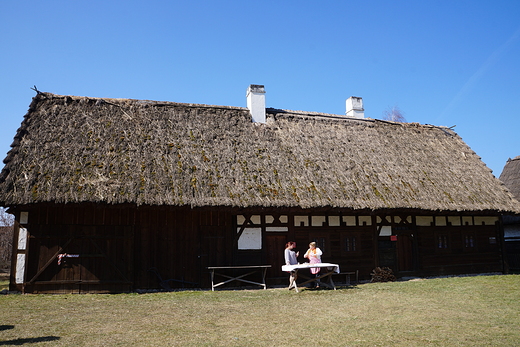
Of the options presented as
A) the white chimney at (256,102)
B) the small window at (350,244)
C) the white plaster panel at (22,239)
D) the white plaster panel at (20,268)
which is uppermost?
the white chimney at (256,102)

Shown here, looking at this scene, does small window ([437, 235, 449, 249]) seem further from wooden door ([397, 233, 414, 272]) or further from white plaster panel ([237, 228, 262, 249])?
white plaster panel ([237, 228, 262, 249])

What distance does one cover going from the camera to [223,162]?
12961 mm

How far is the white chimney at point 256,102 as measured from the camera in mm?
15753

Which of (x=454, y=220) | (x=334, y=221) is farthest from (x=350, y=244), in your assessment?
(x=454, y=220)

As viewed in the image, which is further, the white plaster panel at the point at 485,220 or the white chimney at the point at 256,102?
the white plaster panel at the point at 485,220

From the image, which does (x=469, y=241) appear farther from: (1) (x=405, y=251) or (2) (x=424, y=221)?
(1) (x=405, y=251)

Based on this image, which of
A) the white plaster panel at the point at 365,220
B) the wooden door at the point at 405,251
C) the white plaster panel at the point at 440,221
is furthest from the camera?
the white plaster panel at the point at 440,221

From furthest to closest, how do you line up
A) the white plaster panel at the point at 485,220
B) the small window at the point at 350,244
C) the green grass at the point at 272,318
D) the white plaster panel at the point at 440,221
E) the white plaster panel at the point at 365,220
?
the white plaster panel at the point at 485,220 → the white plaster panel at the point at 440,221 → the white plaster panel at the point at 365,220 → the small window at the point at 350,244 → the green grass at the point at 272,318

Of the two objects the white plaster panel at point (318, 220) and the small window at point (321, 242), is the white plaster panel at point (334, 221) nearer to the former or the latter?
the white plaster panel at point (318, 220)

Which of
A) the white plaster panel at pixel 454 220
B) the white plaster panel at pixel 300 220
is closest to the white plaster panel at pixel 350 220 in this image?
the white plaster panel at pixel 300 220

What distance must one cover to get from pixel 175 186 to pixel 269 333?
6.22m

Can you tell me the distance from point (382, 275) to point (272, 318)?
7014 mm

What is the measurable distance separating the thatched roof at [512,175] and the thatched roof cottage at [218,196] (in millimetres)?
6475

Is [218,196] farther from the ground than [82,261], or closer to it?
farther from the ground
